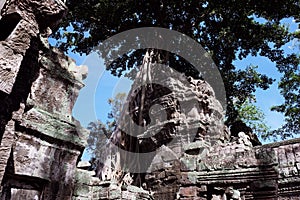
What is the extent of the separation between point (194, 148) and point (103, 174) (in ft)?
16.4

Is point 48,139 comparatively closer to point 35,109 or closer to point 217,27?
point 35,109

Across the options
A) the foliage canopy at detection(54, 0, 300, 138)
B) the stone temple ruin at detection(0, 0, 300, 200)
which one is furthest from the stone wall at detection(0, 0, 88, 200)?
the foliage canopy at detection(54, 0, 300, 138)

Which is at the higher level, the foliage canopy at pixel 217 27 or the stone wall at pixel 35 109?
the foliage canopy at pixel 217 27

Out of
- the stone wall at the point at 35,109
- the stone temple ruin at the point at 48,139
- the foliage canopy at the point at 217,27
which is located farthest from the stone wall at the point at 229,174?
the foliage canopy at the point at 217,27

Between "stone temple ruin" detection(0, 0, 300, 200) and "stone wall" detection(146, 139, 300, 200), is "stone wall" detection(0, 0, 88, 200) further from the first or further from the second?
"stone wall" detection(146, 139, 300, 200)

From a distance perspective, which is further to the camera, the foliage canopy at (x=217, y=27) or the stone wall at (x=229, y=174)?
the foliage canopy at (x=217, y=27)

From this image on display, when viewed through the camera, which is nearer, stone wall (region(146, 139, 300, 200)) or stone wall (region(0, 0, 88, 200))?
stone wall (region(0, 0, 88, 200))

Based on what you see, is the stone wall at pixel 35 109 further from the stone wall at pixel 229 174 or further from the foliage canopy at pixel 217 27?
the foliage canopy at pixel 217 27

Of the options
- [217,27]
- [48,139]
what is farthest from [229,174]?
[217,27]

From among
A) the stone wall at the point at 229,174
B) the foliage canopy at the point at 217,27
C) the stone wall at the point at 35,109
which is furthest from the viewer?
the foliage canopy at the point at 217,27

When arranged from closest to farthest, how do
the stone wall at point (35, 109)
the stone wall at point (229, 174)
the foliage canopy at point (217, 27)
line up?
1. the stone wall at point (35, 109)
2. the stone wall at point (229, 174)
3. the foliage canopy at point (217, 27)

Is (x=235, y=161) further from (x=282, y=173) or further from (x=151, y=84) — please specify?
(x=151, y=84)

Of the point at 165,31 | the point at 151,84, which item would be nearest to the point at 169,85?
the point at 151,84

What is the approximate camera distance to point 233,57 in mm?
15961
